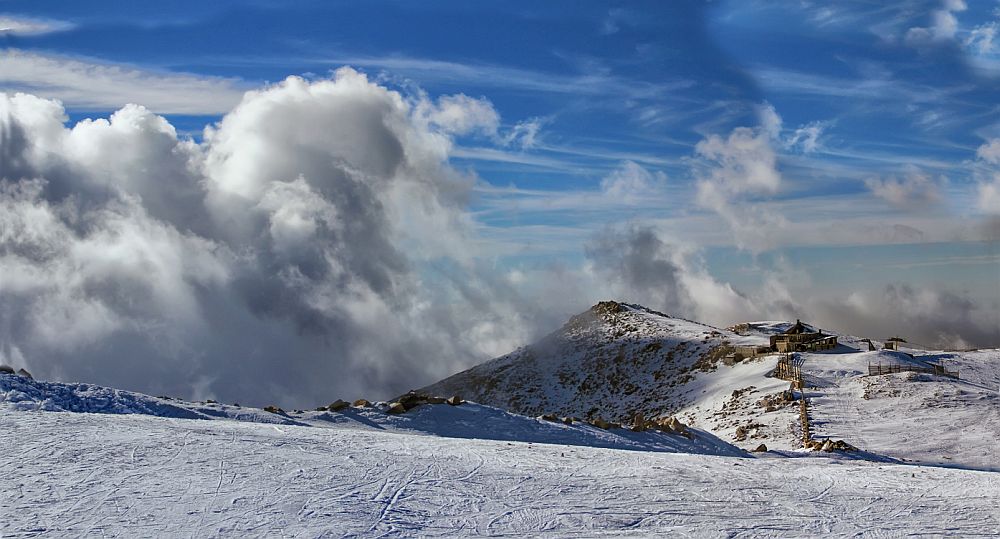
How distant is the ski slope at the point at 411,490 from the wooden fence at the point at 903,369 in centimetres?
2821

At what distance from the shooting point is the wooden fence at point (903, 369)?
43719 mm

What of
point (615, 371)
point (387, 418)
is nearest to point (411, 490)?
point (387, 418)

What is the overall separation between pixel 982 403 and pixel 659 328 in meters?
30.4

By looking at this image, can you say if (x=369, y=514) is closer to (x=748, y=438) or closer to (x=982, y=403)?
(x=748, y=438)

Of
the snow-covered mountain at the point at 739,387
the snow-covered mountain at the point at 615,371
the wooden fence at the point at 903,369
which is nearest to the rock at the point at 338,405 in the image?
the snow-covered mountain at the point at 739,387

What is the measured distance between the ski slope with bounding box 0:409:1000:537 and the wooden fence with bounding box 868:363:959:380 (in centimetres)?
2821

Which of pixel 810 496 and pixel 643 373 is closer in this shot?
pixel 810 496

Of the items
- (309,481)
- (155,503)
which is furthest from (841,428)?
(155,503)

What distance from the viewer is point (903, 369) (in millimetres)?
45156

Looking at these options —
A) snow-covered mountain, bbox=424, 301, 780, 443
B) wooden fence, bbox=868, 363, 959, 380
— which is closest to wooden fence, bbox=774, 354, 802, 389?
snow-covered mountain, bbox=424, 301, 780, 443

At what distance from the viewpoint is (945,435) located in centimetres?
3186

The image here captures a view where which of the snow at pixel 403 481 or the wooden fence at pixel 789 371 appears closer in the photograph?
the snow at pixel 403 481

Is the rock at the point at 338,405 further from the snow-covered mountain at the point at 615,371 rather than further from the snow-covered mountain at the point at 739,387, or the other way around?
the snow-covered mountain at the point at 615,371

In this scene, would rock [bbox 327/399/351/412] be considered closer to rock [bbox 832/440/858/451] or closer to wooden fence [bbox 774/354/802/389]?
rock [bbox 832/440/858/451]
